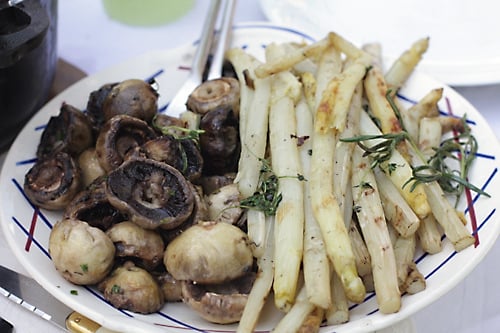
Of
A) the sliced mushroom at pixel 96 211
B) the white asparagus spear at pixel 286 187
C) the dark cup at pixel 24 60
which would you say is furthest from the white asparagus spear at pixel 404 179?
the dark cup at pixel 24 60

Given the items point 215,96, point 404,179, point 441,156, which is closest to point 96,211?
point 215,96

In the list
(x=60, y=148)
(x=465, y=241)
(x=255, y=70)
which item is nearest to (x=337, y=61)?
(x=255, y=70)

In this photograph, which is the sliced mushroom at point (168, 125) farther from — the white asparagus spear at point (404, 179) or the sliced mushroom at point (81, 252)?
the white asparagus spear at point (404, 179)

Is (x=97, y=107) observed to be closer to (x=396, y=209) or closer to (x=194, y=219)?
(x=194, y=219)

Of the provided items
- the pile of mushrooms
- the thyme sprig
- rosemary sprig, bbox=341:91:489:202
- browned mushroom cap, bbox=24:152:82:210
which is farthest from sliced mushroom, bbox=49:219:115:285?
rosemary sprig, bbox=341:91:489:202

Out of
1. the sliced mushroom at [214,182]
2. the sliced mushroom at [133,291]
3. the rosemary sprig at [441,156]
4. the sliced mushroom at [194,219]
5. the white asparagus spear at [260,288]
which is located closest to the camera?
the white asparagus spear at [260,288]

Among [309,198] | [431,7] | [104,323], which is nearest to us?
[104,323]

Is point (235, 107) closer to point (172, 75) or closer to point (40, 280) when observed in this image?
point (172, 75)

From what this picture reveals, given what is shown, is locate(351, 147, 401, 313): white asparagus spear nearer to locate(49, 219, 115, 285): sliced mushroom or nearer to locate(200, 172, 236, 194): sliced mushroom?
locate(200, 172, 236, 194): sliced mushroom
